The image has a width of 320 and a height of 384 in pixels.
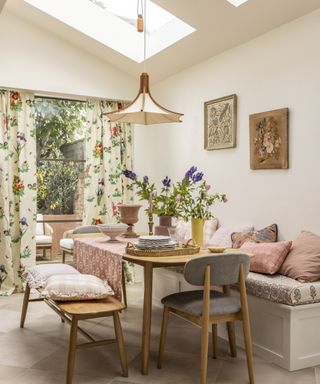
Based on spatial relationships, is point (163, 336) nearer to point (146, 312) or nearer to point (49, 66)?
point (146, 312)

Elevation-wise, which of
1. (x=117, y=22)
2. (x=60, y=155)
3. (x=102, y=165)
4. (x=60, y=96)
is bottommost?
(x=102, y=165)

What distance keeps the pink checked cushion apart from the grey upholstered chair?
577 millimetres

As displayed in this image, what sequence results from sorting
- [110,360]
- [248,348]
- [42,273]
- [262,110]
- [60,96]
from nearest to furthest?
[248,348] < [110,360] < [42,273] < [262,110] < [60,96]

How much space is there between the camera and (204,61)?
16.1 ft

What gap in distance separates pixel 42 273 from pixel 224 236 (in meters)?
1.67

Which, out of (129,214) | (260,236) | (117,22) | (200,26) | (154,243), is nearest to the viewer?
(154,243)

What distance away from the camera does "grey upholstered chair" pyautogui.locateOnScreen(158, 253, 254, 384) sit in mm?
2600

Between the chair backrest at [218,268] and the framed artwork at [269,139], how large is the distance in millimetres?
1365

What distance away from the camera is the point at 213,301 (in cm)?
279

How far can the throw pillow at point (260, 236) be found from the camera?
3836 millimetres

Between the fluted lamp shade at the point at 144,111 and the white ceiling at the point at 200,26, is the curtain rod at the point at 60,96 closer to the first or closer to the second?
the white ceiling at the point at 200,26

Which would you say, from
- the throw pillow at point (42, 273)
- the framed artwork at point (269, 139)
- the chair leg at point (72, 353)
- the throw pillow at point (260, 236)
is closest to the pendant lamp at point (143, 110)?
the framed artwork at point (269, 139)

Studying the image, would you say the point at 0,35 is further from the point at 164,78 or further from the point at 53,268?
the point at 53,268

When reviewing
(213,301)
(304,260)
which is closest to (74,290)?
(213,301)
